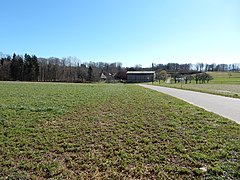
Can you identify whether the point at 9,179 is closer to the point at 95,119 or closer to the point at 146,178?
the point at 146,178

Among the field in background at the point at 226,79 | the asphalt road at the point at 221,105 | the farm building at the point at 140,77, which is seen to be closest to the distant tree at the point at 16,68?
the farm building at the point at 140,77

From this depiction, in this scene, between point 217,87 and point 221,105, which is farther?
point 217,87

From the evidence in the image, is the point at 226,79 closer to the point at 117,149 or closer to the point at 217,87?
the point at 217,87

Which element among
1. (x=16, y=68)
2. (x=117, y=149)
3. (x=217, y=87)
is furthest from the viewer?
(x=16, y=68)

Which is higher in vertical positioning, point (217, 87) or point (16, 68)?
point (16, 68)

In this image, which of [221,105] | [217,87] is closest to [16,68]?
[217,87]

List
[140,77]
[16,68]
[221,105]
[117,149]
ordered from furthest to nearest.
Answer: [140,77] → [16,68] → [221,105] → [117,149]

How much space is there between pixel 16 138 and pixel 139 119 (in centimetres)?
500

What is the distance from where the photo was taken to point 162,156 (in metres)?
4.49

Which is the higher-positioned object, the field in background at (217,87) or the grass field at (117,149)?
the field in background at (217,87)

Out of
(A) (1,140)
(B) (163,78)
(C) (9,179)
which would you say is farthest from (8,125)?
(B) (163,78)

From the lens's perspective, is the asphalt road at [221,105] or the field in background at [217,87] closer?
the asphalt road at [221,105]

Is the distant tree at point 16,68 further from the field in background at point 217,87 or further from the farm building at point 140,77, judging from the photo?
the field in background at point 217,87

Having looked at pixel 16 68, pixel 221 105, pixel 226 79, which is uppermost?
pixel 16 68
